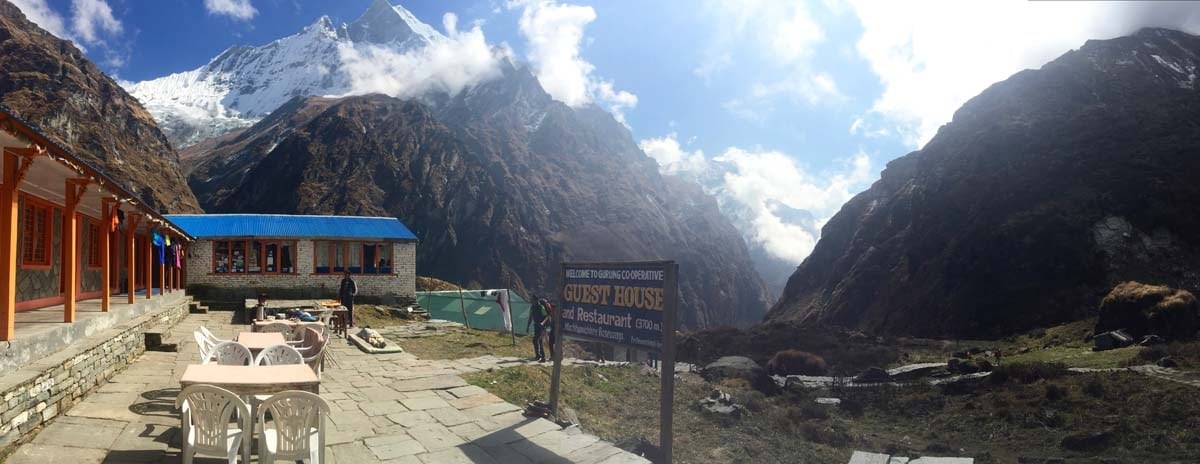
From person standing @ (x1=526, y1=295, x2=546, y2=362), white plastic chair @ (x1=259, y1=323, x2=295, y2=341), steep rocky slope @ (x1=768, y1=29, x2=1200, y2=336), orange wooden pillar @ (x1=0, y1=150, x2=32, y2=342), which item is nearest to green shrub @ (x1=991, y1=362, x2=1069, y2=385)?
person standing @ (x1=526, y1=295, x2=546, y2=362)

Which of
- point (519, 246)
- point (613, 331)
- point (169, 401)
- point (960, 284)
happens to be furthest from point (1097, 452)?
point (519, 246)

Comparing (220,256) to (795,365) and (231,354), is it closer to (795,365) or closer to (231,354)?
(231,354)

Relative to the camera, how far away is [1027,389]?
12.0 m

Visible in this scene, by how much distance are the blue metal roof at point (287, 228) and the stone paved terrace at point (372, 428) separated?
13.8 m

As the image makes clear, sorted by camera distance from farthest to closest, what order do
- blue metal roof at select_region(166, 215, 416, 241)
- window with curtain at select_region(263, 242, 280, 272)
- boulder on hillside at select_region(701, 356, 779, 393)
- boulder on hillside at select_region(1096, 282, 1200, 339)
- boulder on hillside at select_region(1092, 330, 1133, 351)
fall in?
window with curtain at select_region(263, 242, 280, 272) → blue metal roof at select_region(166, 215, 416, 241) → boulder on hillside at select_region(1096, 282, 1200, 339) → boulder on hillside at select_region(1092, 330, 1133, 351) → boulder on hillside at select_region(701, 356, 779, 393)

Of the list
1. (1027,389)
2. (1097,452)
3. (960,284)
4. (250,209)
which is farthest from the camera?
Answer: (250,209)

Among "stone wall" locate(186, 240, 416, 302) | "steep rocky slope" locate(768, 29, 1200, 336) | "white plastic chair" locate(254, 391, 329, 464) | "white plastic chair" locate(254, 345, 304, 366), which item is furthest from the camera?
"steep rocky slope" locate(768, 29, 1200, 336)

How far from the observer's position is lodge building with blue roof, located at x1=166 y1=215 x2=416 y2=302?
2136cm

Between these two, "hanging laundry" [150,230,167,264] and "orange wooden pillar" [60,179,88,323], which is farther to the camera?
"hanging laundry" [150,230,167,264]

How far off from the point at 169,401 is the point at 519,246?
7520 cm

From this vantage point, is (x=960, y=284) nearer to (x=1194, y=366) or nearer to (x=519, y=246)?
(x=1194, y=366)

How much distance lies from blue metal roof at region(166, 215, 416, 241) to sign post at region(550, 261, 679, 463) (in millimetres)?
17434

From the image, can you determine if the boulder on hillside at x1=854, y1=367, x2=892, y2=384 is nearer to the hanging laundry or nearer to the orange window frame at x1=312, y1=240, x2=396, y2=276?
the orange window frame at x1=312, y1=240, x2=396, y2=276

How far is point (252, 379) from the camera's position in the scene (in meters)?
4.88
